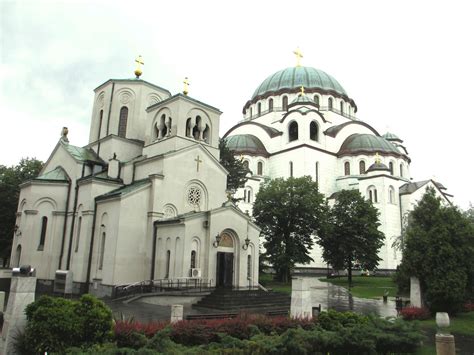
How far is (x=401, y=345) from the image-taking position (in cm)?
991

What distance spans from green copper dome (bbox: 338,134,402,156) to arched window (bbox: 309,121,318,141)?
373cm

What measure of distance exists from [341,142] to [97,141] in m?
33.0

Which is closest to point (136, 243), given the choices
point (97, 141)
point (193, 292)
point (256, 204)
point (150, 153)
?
point (193, 292)

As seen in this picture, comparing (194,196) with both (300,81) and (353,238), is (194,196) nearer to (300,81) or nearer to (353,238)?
(353,238)

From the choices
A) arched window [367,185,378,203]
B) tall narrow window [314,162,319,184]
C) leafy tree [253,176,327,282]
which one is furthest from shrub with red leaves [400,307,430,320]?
tall narrow window [314,162,319,184]

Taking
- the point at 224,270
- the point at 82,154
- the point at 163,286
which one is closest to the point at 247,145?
the point at 82,154

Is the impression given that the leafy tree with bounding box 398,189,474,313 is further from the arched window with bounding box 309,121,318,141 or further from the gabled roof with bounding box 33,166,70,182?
the arched window with bounding box 309,121,318,141

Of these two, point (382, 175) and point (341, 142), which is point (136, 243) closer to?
point (382, 175)

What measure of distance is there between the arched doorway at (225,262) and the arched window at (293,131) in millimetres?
29871

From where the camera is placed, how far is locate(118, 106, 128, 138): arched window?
98.9 ft

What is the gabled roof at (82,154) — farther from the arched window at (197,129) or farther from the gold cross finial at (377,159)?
the gold cross finial at (377,159)

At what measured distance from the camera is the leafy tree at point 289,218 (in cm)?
3247

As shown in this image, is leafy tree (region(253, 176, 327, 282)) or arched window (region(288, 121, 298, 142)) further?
arched window (region(288, 121, 298, 142))

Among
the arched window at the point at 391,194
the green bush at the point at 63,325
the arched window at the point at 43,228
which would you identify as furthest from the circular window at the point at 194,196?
the arched window at the point at 391,194
